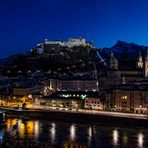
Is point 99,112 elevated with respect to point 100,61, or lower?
lower

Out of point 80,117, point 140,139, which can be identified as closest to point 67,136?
point 140,139

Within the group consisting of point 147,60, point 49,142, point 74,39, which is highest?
point 74,39

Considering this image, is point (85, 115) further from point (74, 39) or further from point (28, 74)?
point (74, 39)

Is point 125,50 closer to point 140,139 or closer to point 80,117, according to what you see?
point 80,117

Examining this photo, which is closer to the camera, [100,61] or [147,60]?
[147,60]

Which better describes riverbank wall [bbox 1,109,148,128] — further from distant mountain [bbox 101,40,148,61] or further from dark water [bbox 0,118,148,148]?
distant mountain [bbox 101,40,148,61]

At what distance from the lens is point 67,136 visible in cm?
2028

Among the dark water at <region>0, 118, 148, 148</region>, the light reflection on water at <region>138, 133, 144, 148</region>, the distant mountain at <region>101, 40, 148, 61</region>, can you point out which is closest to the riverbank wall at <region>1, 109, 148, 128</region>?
the dark water at <region>0, 118, 148, 148</region>

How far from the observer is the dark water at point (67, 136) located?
18562mm

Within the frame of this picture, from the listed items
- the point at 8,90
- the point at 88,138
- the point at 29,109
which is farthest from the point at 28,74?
the point at 88,138

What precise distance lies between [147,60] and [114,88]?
10928 mm

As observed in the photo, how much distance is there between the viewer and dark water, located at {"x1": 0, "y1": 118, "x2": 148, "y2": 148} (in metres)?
18.6

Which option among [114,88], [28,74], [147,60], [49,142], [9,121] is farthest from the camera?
[28,74]

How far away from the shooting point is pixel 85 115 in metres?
26.1
